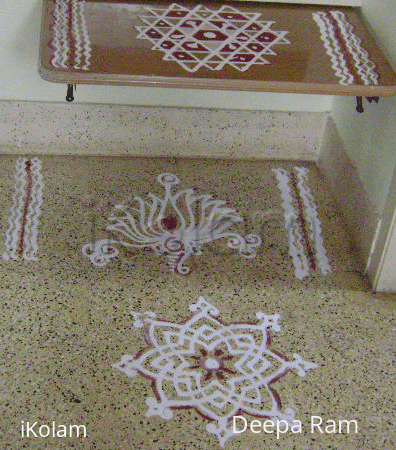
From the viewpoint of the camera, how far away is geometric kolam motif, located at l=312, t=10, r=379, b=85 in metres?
1.29

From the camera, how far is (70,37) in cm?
133

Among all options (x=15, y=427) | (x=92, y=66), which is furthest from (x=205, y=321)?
(x=92, y=66)

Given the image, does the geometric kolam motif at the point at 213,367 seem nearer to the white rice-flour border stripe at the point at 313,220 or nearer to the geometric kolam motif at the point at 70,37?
the white rice-flour border stripe at the point at 313,220

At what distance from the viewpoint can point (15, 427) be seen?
1101mm

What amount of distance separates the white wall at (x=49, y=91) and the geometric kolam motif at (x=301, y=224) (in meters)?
0.18

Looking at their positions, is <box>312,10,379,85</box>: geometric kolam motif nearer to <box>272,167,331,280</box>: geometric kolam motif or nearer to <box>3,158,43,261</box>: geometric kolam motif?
<box>272,167,331,280</box>: geometric kolam motif

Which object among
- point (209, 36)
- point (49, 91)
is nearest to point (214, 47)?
point (209, 36)

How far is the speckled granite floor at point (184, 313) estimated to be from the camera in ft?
3.74

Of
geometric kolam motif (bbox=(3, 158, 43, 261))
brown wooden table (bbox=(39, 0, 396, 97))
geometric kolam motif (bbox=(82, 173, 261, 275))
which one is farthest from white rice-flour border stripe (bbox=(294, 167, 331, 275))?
geometric kolam motif (bbox=(3, 158, 43, 261))

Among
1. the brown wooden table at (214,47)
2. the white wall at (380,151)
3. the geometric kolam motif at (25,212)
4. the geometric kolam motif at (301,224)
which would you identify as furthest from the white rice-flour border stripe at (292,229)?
the geometric kolam motif at (25,212)

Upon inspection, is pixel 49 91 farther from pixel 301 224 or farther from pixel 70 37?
pixel 301 224

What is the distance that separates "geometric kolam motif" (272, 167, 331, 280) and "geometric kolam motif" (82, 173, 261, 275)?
0.09m

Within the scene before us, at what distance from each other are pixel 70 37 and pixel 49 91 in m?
0.37

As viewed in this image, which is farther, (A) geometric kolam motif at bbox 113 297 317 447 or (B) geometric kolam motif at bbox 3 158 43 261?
(B) geometric kolam motif at bbox 3 158 43 261
